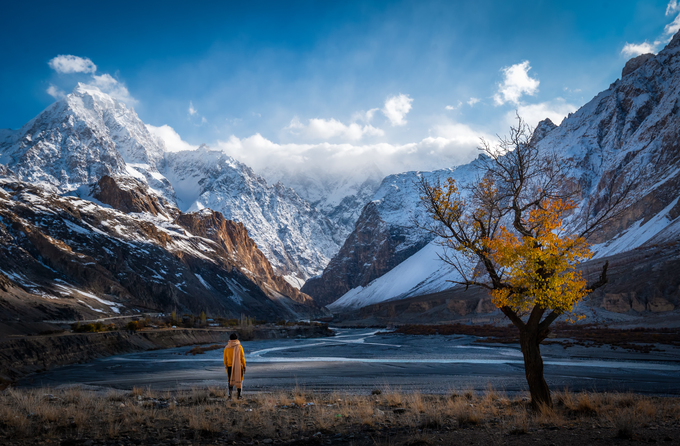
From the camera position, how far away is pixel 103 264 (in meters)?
115

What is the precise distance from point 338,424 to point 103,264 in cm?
12468

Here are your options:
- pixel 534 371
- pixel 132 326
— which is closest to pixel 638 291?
pixel 534 371

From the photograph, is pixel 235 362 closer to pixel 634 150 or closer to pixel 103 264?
pixel 103 264

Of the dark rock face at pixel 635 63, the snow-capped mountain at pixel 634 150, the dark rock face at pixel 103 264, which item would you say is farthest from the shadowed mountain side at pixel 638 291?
the dark rock face at pixel 635 63

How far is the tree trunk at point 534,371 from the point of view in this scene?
11.1 metres

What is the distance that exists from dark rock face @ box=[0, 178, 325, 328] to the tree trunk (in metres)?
74.4

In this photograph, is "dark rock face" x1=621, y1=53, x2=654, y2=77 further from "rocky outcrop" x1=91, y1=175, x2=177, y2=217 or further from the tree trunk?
"rocky outcrop" x1=91, y1=175, x2=177, y2=217

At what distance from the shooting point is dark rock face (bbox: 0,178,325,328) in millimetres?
86312

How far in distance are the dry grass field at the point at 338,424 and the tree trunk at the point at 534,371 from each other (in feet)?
1.28

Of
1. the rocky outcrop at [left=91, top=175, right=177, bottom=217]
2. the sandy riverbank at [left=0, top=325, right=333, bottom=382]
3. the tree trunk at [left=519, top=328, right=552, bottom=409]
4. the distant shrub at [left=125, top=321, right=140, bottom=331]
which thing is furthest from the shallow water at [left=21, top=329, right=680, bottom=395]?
the rocky outcrop at [left=91, top=175, right=177, bottom=217]

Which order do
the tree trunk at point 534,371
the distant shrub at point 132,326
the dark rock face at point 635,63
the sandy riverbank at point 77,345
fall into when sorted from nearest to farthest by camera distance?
1. the tree trunk at point 534,371
2. the sandy riverbank at point 77,345
3. the distant shrub at point 132,326
4. the dark rock face at point 635,63

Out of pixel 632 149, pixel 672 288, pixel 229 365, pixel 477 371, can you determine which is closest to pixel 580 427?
pixel 229 365

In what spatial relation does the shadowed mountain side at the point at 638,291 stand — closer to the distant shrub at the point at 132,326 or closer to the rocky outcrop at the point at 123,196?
the distant shrub at the point at 132,326

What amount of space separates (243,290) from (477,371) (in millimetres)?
155244
